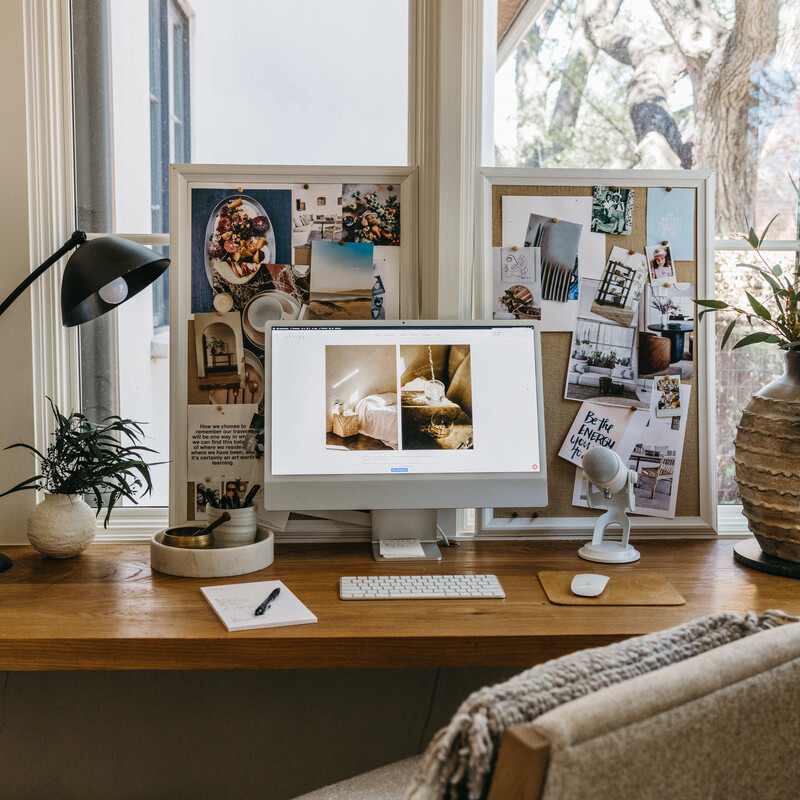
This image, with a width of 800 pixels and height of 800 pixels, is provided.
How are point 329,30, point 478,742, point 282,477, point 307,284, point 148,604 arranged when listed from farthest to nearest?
1. point 329,30
2. point 307,284
3. point 282,477
4. point 148,604
5. point 478,742

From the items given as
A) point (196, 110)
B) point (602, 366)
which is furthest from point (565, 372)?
point (196, 110)

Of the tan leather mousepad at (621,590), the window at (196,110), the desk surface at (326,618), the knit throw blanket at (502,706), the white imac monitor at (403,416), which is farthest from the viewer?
the window at (196,110)

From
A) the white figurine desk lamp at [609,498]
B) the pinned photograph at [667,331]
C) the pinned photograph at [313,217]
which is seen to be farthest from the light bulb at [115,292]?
the pinned photograph at [667,331]

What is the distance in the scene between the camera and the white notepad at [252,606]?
1.12 m

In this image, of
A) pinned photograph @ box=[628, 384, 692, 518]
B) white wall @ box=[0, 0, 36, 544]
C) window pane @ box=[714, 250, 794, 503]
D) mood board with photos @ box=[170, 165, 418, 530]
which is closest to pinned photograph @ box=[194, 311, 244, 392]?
mood board with photos @ box=[170, 165, 418, 530]

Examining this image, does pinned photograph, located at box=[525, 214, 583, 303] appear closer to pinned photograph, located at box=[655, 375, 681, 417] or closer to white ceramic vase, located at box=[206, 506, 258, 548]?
pinned photograph, located at box=[655, 375, 681, 417]

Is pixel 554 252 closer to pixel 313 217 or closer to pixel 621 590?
pixel 313 217

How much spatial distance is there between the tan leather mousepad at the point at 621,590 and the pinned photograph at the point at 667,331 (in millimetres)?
479

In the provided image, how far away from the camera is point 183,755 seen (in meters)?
1.66

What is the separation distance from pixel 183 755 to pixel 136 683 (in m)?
0.20

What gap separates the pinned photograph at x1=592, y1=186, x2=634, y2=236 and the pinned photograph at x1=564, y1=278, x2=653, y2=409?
0.13 metres

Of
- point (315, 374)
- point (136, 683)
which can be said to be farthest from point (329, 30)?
point (136, 683)

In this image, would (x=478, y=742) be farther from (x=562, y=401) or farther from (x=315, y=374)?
(x=562, y=401)

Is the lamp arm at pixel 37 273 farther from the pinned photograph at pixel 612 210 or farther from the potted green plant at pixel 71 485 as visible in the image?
the pinned photograph at pixel 612 210
